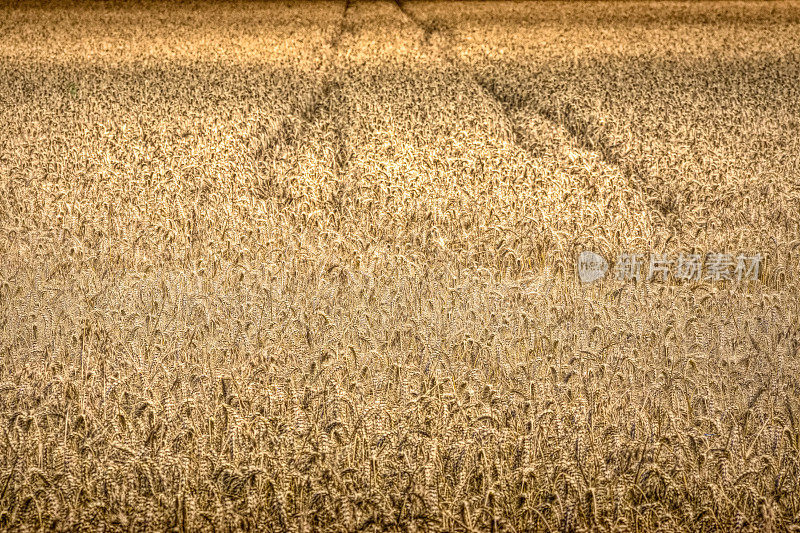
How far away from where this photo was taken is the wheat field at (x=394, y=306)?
276 cm

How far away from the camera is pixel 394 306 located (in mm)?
3969

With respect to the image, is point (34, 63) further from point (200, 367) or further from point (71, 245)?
point (200, 367)

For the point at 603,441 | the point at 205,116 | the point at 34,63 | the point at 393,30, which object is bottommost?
the point at 603,441

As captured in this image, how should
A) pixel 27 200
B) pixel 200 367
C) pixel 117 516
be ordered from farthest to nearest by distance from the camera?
pixel 27 200, pixel 200 367, pixel 117 516

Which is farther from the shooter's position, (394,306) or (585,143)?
(585,143)

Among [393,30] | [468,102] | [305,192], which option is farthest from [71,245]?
[393,30]

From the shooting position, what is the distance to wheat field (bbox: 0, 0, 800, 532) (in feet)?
9.05

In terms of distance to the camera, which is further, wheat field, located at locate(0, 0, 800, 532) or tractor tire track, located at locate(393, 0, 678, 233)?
tractor tire track, located at locate(393, 0, 678, 233)

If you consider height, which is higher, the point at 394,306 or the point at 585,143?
the point at 585,143

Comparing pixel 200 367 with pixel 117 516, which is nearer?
pixel 117 516

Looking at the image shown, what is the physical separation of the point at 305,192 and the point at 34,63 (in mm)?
5775

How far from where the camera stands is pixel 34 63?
9430 mm

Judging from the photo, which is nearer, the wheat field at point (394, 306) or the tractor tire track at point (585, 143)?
the wheat field at point (394, 306)

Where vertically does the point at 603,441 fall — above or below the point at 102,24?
below
